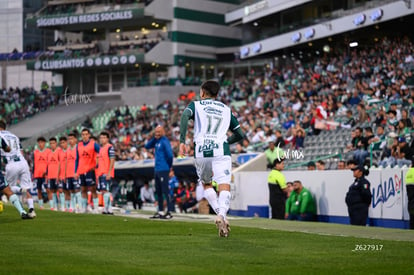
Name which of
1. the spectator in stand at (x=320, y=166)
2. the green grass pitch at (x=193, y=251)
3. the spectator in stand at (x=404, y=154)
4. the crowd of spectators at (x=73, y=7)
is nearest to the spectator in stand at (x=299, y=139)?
the spectator in stand at (x=320, y=166)

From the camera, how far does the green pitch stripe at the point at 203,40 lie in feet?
233

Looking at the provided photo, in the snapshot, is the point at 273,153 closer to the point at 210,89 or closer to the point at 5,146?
the point at 5,146

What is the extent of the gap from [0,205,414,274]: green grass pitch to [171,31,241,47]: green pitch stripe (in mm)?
55101

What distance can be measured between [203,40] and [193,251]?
62.4 meters

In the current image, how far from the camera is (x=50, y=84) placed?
7719 centimetres

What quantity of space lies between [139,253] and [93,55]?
60493 millimetres

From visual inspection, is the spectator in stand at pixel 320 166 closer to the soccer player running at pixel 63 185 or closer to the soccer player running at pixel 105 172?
the soccer player running at pixel 105 172

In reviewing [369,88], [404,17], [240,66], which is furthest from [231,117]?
[240,66]

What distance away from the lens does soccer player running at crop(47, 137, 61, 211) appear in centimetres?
2944

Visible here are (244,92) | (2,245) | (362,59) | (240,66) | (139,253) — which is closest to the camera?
(139,253)

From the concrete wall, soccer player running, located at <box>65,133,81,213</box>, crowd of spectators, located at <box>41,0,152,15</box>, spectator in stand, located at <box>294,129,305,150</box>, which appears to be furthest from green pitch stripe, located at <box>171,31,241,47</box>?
soccer player running, located at <box>65,133,81,213</box>

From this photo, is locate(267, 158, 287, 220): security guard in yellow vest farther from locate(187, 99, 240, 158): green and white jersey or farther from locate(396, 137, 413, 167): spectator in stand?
locate(187, 99, 240, 158): green and white jersey

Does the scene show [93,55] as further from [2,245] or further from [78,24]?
[2,245]

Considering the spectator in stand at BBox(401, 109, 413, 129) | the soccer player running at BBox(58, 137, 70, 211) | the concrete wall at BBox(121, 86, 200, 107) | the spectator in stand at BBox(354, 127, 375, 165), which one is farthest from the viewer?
the concrete wall at BBox(121, 86, 200, 107)
